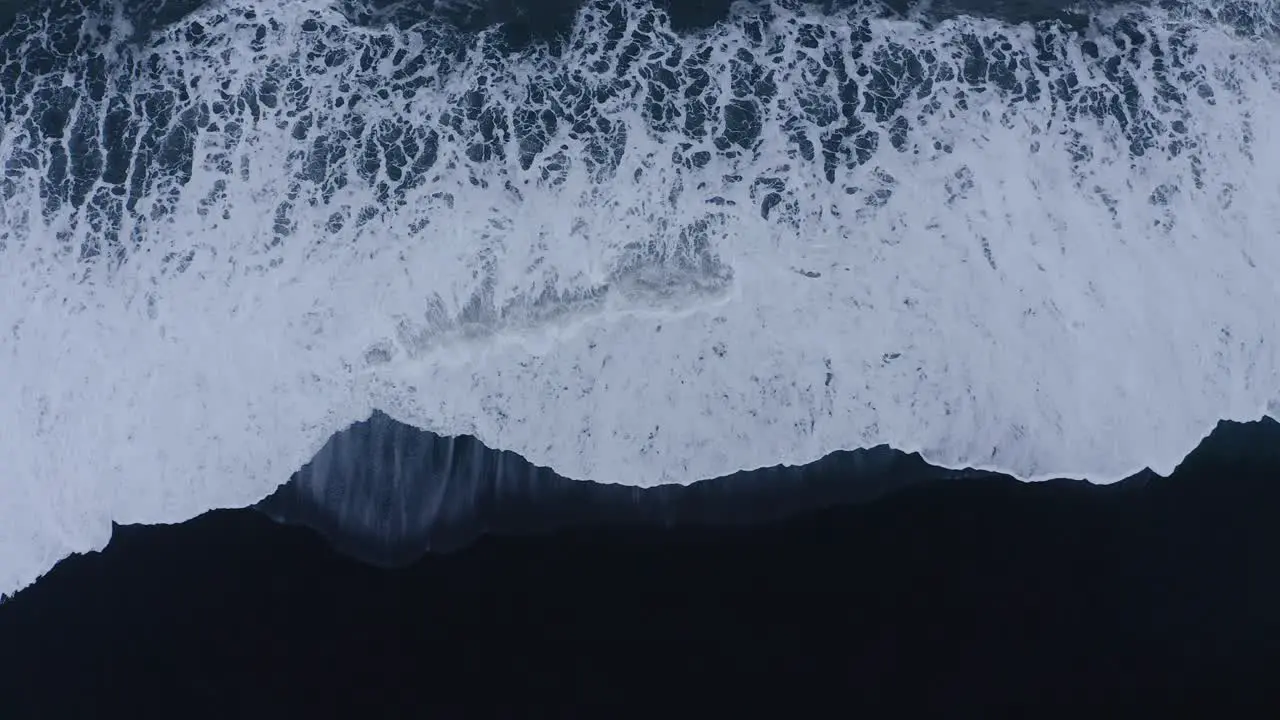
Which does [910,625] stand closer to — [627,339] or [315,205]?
[627,339]

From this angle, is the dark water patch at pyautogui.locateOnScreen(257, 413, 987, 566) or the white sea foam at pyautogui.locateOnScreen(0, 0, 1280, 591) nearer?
the dark water patch at pyautogui.locateOnScreen(257, 413, 987, 566)

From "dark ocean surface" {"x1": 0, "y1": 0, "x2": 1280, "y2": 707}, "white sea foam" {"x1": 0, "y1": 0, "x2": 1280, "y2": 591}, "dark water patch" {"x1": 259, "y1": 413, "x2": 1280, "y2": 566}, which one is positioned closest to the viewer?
"dark ocean surface" {"x1": 0, "y1": 0, "x2": 1280, "y2": 707}

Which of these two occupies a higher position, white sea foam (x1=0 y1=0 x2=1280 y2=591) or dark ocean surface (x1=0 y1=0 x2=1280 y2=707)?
white sea foam (x1=0 y1=0 x2=1280 y2=591)

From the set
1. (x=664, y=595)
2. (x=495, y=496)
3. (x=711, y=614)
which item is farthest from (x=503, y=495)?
(x=711, y=614)

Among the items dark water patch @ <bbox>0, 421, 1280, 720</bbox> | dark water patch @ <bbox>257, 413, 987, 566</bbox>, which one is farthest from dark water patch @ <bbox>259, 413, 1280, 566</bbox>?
dark water patch @ <bbox>0, 421, 1280, 720</bbox>

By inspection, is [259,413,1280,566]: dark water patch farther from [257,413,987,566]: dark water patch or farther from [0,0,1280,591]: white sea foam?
[0,0,1280,591]: white sea foam

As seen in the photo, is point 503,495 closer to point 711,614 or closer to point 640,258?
point 711,614

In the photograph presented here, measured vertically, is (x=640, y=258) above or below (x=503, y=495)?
above

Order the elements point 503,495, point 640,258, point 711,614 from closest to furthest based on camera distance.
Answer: point 711,614, point 503,495, point 640,258

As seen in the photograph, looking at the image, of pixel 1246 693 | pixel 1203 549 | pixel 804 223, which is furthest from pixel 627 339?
pixel 1246 693
